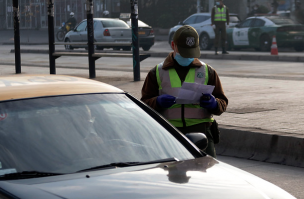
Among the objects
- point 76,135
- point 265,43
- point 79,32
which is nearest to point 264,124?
point 76,135

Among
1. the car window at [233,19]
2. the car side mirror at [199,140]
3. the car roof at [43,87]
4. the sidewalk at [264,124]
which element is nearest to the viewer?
the car roof at [43,87]

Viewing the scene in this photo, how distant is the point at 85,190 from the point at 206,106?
172 cm

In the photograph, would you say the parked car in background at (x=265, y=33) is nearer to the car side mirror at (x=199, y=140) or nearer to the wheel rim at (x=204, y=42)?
the wheel rim at (x=204, y=42)

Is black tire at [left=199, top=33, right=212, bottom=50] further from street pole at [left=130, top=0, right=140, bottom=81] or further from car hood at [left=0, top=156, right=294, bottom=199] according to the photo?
car hood at [left=0, top=156, right=294, bottom=199]

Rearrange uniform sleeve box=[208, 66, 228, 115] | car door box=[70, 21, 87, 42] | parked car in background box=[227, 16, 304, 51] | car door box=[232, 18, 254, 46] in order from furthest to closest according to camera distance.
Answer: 1. car door box=[70, 21, 87, 42]
2. car door box=[232, 18, 254, 46]
3. parked car in background box=[227, 16, 304, 51]
4. uniform sleeve box=[208, 66, 228, 115]

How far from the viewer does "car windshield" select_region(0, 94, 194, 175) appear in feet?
10.9

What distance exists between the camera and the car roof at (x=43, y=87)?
362 centimetres

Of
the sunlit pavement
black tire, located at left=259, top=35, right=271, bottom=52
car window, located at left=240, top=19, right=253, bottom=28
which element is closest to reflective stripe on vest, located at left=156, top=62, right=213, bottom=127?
the sunlit pavement

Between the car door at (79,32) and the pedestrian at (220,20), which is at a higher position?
the pedestrian at (220,20)

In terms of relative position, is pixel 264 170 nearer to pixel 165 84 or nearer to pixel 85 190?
pixel 165 84

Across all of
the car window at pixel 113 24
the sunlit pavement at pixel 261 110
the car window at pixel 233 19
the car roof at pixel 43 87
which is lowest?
the sunlit pavement at pixel 261 110

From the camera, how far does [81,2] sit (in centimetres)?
A: 5397

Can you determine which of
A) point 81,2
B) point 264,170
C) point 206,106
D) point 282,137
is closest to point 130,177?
point 206,106

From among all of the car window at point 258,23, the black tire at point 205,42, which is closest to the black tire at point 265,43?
the car window at point 258,23
